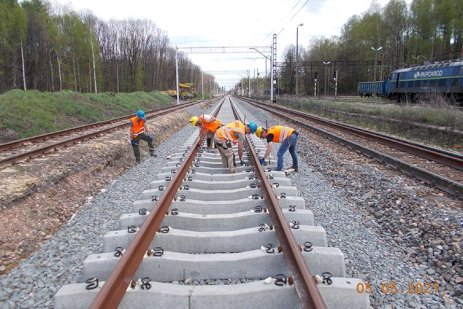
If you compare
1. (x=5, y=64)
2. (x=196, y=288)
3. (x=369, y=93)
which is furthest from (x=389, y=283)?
(x=5, y=64)

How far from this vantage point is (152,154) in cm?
1058

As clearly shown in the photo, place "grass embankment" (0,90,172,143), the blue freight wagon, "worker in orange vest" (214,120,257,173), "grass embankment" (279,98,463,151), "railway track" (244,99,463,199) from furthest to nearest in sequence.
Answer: the blue freight wagon → "grass embankment" (0,90,172,143) → "grass embankment" (279,98,463,151) → "worker in orange vest" (214,120,257,173) → "railway track" (244,99,463,199)

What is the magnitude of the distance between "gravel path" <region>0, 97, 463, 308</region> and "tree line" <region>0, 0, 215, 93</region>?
40.5 metres

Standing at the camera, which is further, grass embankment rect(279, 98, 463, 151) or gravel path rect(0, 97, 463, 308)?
grass embankment rect(279, 98, 463, 151)

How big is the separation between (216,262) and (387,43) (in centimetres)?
7415

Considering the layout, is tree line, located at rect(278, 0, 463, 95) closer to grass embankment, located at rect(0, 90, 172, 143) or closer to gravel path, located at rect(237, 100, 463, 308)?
grass embankment, located at rect(0, 90, 172, 143)

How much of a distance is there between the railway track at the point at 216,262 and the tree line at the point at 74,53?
138 ft

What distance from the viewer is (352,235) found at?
454 centimetres

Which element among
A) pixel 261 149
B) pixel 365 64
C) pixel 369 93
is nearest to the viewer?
pixel 261 149

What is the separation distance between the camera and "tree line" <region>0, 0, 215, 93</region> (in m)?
42.5

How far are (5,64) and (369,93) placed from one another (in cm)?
4415

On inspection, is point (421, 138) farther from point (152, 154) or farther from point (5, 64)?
point (5, 64)
